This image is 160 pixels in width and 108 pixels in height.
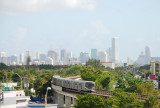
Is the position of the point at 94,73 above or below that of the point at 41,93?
above

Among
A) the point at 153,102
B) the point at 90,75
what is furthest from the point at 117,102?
the point at 90,75

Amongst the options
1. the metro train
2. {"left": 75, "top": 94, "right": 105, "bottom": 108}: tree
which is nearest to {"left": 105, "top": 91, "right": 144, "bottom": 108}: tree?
{"left": 75, "top": 94, "right": 105, "bottom": 108}: tree

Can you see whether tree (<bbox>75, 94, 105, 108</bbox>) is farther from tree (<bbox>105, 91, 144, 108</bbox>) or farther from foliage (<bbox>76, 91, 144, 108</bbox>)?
tree (<bbox>105, 91, 144, 108</bbox>)

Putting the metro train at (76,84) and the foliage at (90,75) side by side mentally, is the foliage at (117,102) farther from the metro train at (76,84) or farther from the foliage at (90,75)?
the foliage at (90,75)

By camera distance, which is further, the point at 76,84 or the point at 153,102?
the point at 76,84

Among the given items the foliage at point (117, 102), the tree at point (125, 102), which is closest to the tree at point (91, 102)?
the foliage at point (117, 102)

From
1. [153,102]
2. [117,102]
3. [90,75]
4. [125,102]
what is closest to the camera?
[153,102]

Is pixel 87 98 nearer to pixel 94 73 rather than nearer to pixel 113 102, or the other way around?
pixel 113 102

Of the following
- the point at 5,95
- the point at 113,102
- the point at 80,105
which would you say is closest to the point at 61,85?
the point at 5,95

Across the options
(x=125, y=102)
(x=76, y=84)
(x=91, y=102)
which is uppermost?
(x=76, y=84)

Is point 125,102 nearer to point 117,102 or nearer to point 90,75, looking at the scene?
point 117,102

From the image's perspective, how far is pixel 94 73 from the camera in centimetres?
8869

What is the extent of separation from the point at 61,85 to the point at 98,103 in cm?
2956

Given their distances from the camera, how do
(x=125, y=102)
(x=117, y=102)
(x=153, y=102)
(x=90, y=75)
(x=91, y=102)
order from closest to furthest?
(x=153, y=102), (x=117, y=102), (x=125, y=102), (x=91, y=102), (x=90, y=75)
